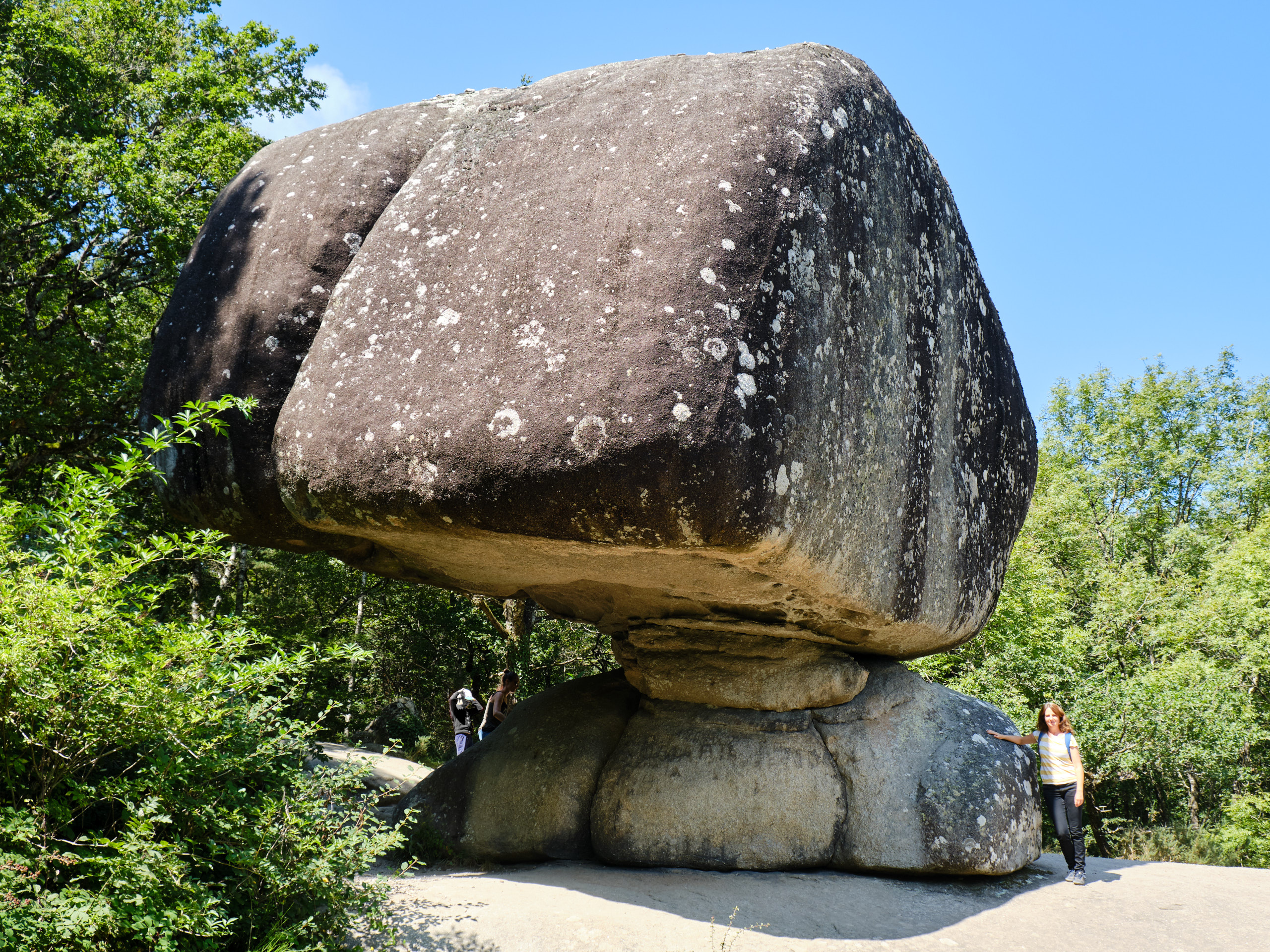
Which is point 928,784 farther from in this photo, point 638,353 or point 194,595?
point 194,595

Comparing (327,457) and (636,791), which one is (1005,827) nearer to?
(636,791)

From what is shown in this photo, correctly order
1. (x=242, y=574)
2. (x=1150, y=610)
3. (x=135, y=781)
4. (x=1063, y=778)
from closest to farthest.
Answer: (x=135, y=781) → (x=1063, y=778) → (x=242, y=574) → (x=1150, y=610)

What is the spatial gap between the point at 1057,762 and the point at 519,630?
9868 millimetres

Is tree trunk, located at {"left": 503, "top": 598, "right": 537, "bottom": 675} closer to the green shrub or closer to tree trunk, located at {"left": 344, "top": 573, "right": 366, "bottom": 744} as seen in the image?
tree trunk, located at {"left": 344, "top": 573, "right": 366, "bottom": 744}

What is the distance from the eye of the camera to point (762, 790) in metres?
5.70

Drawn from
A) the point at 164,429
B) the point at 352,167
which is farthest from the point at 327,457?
the point at 352,167

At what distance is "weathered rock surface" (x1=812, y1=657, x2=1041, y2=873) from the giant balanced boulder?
62 millimetres

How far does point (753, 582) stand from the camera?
187 inches

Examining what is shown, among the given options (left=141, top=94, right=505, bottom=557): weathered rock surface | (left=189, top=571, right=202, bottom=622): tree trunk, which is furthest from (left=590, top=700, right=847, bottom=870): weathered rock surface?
(left=189, top=571, right=202, bottom=622): tree trunk

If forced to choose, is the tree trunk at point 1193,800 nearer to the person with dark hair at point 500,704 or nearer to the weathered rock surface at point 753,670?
the weathered rock surface at point 753,670

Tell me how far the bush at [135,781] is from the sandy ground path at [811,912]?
505 mm

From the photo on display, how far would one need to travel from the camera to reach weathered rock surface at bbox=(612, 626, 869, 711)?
598 centimetres

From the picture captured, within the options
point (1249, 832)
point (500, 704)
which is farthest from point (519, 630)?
point (1249, 832)

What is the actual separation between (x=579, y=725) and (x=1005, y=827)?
2979mm
